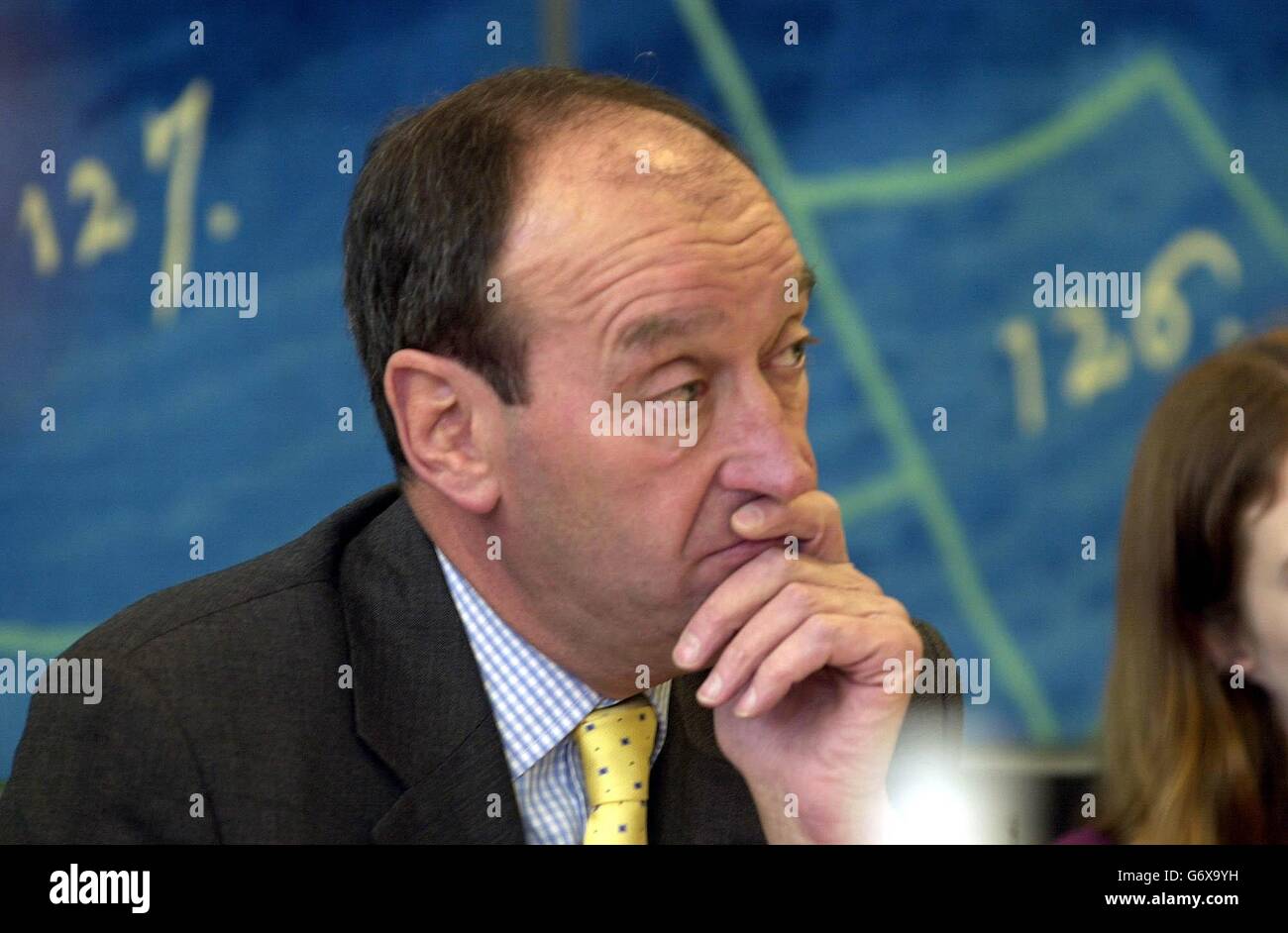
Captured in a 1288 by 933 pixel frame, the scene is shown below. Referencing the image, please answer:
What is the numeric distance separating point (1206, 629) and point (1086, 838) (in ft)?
0.95

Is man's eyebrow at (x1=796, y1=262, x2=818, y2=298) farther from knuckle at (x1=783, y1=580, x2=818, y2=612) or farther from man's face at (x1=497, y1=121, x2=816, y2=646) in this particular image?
knuckle at (x1=783, y1=580, x2=818, y2=612)

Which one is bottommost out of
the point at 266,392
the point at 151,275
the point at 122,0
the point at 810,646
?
the point at 810,646

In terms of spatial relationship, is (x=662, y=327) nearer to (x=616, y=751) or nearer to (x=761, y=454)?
(x=761, y=454)

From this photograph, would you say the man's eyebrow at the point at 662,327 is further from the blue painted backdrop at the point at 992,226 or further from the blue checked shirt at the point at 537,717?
the blue painted backdrop at the point at 992,226

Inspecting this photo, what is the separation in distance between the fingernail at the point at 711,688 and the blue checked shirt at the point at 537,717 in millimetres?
155

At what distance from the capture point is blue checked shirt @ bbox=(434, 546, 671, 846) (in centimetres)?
154

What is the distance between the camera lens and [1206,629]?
5.46 feet

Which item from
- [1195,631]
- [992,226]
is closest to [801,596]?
[1195,631]

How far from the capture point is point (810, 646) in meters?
1.46

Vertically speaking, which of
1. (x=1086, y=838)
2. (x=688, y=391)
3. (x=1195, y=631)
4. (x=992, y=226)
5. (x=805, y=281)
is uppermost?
(x=992, y=226)

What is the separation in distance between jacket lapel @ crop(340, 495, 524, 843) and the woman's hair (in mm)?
734

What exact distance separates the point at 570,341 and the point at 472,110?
0.32m

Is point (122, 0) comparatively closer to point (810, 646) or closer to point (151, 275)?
point (151, 275)
